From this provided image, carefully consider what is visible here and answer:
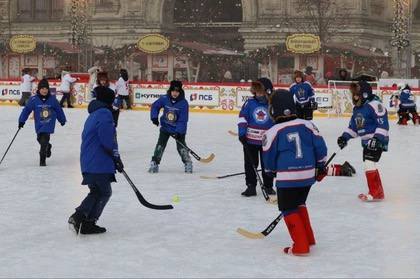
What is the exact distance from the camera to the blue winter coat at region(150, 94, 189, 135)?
1159 cm

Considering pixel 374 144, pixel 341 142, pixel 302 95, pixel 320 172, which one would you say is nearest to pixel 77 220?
pixel 320 172

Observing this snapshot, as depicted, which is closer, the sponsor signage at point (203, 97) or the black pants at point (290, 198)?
the black pants at point (290, 198)

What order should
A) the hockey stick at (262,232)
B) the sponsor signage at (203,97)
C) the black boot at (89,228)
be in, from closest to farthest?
1. the hockey stick at (262,232)
2. the black boot at (89,228)
3. the sponsor signage at (203,97)

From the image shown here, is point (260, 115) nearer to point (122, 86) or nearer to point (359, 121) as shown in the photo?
point (359, 121)

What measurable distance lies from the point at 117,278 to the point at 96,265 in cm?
46

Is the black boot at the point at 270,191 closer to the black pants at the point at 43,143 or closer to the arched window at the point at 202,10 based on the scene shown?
the black pants at the point at 43,143

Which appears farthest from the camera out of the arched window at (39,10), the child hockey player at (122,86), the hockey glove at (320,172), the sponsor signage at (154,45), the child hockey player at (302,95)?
the arched window at (39,10)

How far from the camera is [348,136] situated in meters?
9.23

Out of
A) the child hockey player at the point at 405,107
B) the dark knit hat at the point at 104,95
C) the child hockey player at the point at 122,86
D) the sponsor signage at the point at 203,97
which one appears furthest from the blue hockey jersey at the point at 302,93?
the sponsor signage at the point at 203,97

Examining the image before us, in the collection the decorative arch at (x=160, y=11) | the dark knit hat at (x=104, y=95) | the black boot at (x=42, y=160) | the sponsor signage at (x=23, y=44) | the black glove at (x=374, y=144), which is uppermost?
the decorative arch at (x=160, y=11)

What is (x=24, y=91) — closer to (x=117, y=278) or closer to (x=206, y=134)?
(x=206, y=134)

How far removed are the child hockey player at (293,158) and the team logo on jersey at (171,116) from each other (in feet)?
16.6

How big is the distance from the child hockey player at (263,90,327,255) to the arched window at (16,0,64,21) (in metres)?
42.4

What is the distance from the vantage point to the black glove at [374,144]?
906 centimetres
